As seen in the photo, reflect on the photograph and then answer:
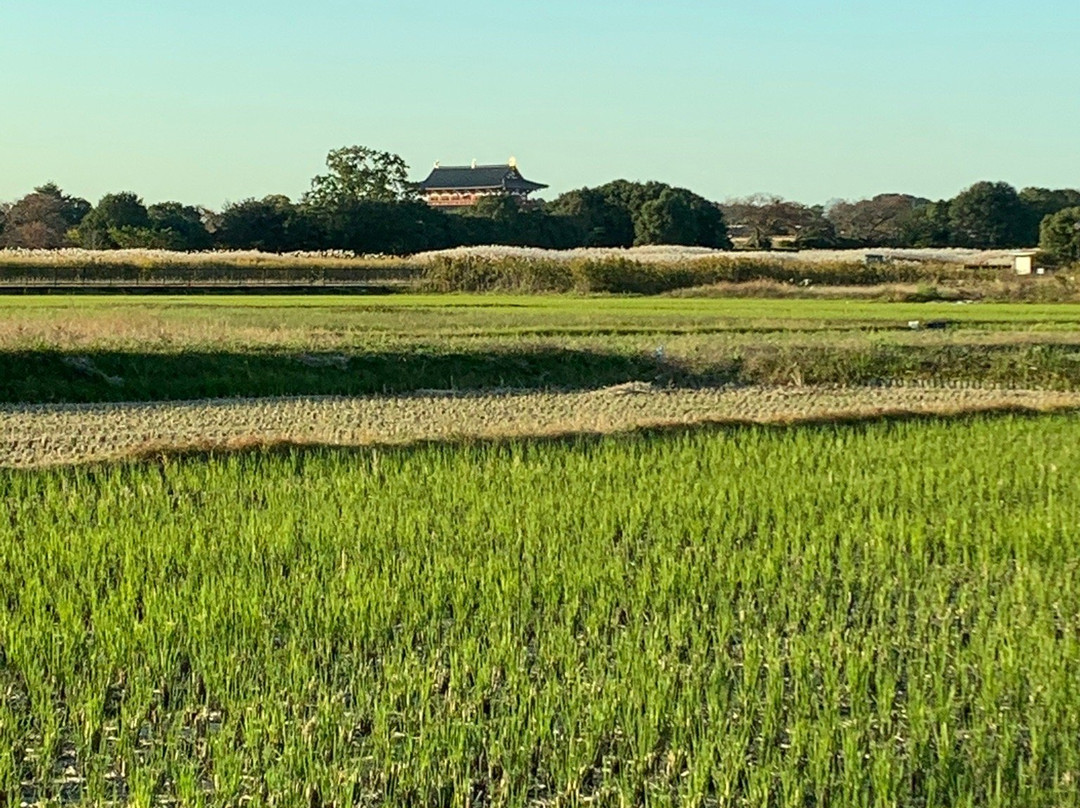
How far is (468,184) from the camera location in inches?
2621

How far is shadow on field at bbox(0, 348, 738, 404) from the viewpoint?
13.4 metres

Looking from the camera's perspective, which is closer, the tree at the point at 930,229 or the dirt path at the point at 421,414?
the dirt path at the point at 421,414

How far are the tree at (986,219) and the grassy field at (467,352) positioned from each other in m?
36.3

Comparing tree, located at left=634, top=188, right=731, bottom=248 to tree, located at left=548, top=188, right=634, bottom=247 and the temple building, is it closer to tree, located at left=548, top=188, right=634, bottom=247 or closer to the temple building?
tree, located at left=548, top=188, right=634, bottom=247

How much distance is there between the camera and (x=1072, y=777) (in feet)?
11.8

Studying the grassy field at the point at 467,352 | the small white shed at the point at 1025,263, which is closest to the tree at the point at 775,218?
the small white shed at the point at 1025,263

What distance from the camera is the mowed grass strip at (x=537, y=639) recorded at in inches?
142

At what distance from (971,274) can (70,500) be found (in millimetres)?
30609

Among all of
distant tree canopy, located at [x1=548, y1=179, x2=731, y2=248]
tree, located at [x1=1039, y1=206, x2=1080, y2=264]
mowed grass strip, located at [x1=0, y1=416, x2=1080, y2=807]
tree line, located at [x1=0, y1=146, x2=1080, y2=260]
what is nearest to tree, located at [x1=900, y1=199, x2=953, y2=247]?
tree line, located at [x1=0, y1=146, x2=1080, y2=260]

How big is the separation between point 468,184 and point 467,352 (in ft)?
→ 170

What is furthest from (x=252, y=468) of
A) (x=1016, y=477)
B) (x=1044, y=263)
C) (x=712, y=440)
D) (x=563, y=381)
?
(x=1044, y=263)

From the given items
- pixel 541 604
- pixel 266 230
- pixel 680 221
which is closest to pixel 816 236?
pixel 680 221

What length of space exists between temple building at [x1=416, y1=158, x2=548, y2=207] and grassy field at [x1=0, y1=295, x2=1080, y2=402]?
4511 cm

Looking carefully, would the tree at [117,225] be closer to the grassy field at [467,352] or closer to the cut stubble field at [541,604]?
the grassy field at [467,352]
